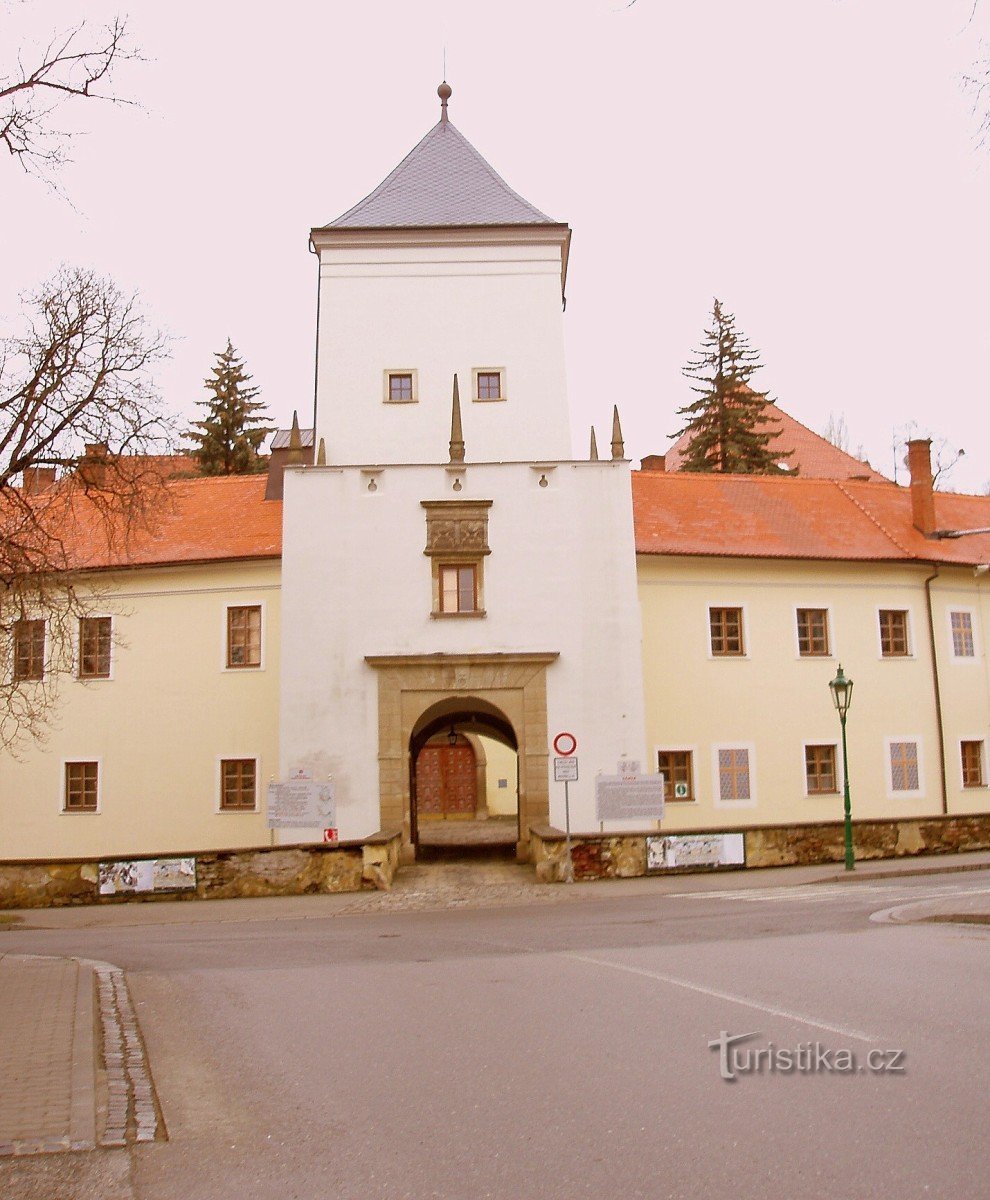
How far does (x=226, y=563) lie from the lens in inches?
1262

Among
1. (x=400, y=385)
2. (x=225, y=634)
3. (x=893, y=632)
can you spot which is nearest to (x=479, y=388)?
(x=400, y=385)

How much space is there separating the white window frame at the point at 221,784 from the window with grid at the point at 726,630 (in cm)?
1140

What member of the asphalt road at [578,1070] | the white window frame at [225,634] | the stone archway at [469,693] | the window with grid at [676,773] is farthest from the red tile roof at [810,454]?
the asphalt road at [578,1070]

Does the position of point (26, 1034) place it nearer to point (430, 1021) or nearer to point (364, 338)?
point (430, 1021)

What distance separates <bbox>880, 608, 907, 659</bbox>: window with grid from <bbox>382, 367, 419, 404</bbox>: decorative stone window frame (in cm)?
1310

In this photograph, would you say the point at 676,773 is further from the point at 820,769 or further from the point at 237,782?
the point at 237,782

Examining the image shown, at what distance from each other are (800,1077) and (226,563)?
26.7m

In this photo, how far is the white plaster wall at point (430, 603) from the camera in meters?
28.5

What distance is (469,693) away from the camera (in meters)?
28.8

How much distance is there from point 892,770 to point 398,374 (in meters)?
15.7

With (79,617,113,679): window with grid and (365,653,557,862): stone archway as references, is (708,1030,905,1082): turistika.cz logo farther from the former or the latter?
(79,617,113,679): window with grid

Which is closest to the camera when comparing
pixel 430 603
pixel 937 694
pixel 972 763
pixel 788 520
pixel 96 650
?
pixel 430 603

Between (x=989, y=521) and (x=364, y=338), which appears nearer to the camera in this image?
(x=364, y=338)

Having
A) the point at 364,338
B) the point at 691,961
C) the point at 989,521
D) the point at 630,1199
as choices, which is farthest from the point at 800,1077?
the point at 989,521
